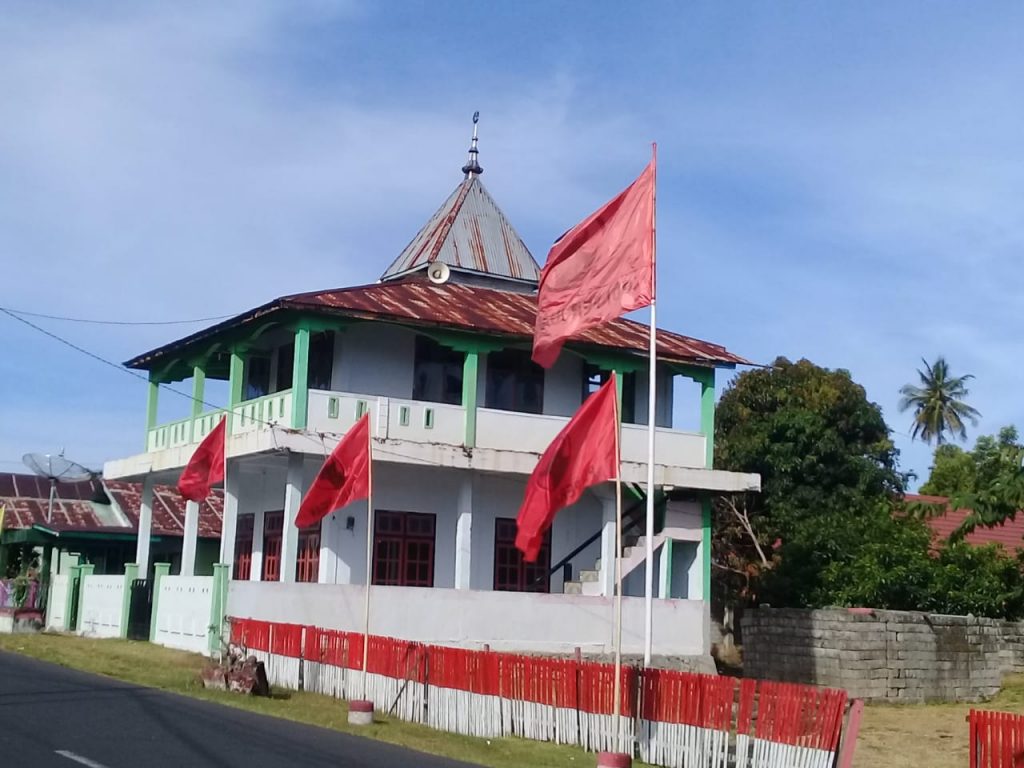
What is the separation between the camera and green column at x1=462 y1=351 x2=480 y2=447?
24.1m

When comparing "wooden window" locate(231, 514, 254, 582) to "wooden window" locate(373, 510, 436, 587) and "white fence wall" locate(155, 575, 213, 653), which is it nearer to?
"white fence wall" locate(155, 575, 213, 653)

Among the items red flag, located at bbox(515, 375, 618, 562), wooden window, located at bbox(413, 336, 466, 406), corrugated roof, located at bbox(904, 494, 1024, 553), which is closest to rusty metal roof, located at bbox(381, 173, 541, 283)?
wooden window, located at bbox(413, 336, 466, 406)

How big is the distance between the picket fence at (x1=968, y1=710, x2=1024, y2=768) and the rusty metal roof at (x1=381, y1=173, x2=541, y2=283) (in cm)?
1993

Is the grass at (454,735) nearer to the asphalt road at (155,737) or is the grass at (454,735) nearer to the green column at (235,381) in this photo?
the asphalt road at (155,737)

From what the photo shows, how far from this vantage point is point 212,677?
1792 centimetres

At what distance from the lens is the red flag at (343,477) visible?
18.8m

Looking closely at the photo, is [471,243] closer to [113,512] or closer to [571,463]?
[113,512]

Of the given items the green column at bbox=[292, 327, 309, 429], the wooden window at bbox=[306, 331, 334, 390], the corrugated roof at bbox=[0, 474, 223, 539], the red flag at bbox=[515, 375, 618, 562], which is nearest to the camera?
the red flag at bbox=[515, 375, 618, 562]

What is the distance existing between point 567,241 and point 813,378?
74.9 ft

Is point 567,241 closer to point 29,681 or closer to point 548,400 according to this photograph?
point 29,681

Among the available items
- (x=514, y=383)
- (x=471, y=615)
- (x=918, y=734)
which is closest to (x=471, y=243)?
(x=514, y=383)

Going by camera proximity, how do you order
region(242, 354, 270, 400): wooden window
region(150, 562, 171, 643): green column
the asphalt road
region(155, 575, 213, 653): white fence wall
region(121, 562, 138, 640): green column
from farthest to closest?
region(242, 354, 270, 400): wooden window, region(121, 562, 138, 640): green column, region(150, 562, 171, 643): green column, region(155, 575, 213, 653): white fence wall, the asphalt road

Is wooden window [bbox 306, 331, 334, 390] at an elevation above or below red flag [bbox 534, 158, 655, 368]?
above

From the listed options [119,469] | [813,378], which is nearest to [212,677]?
[119,469]
